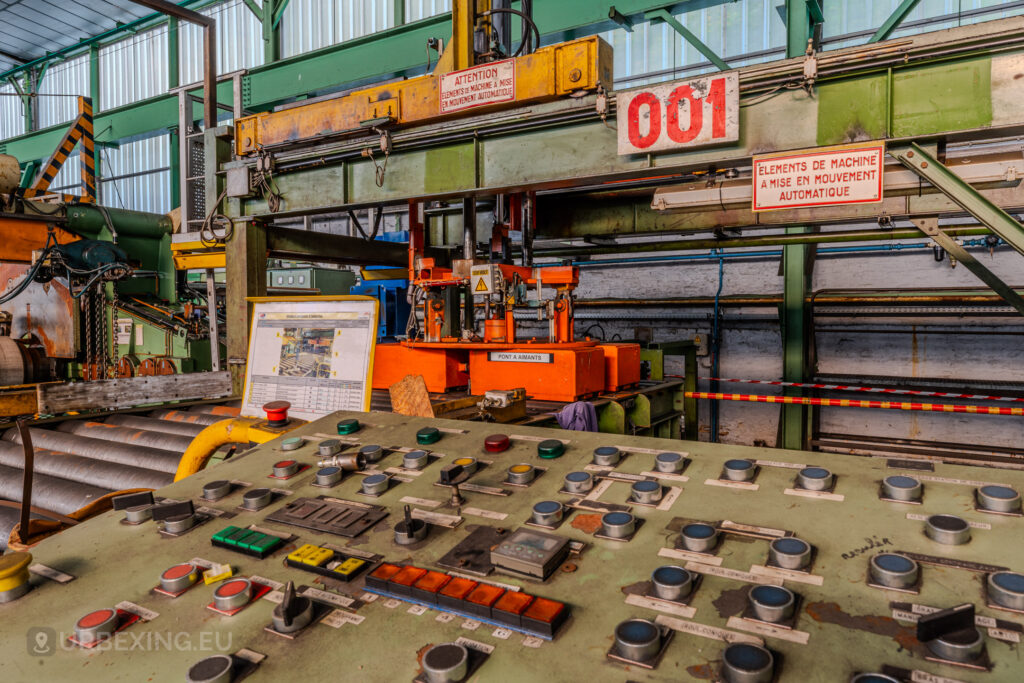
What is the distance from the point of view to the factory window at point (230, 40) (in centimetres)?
997

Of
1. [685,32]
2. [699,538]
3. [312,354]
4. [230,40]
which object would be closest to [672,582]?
[699,538]

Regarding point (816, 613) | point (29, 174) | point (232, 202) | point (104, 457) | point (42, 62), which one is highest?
point (42, 62)

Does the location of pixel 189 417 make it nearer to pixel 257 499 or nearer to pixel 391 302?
pixel 257 499

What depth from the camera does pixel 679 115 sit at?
2.60 metres

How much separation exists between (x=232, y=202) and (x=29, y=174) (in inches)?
407

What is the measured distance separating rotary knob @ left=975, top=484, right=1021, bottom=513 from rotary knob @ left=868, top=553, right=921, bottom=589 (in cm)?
25

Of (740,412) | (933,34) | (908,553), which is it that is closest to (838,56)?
(933,34)

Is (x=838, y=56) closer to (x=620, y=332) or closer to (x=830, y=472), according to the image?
(x=830, y=472)

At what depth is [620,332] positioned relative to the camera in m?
7.85

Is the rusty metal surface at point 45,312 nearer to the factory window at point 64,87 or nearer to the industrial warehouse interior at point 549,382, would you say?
the industrial warehouse interior at point 549,382

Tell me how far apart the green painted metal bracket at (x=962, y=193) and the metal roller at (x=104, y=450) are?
3.25m

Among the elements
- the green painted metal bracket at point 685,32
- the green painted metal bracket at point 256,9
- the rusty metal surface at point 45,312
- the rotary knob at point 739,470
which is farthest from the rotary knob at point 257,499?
the green painted metal bracket at point 256,9

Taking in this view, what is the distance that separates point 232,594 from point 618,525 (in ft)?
2.08

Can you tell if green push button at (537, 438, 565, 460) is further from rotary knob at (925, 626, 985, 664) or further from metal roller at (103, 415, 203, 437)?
metal roller at (103, 415, 203, 437)
